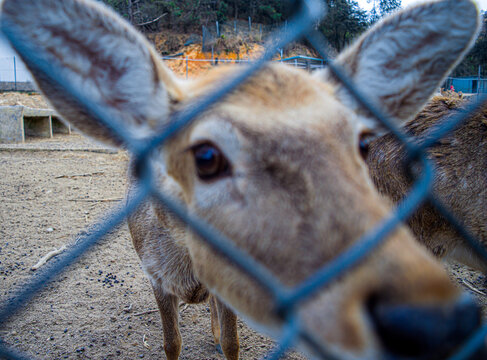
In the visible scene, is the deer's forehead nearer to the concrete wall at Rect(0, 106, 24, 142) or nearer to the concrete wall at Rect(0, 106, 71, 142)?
the concrete wall at Rect(0, 106, 71, 142)

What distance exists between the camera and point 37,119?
44.4ft

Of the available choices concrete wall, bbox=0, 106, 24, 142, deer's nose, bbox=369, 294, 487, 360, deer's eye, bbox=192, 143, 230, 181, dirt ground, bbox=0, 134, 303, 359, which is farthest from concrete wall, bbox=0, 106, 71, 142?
deer's nose, bbox=369, 294, 487, 360

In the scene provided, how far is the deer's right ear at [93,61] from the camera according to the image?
3.89 feet

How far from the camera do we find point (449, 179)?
3252mm

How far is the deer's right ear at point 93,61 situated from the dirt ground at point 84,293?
5.70ft

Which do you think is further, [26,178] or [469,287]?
[26,178]

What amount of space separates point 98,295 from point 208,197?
333 cm

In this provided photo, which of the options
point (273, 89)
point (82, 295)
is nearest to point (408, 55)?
point (273, 89)

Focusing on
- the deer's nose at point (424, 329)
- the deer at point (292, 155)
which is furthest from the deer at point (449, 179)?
the deer's nose at point (424, 329)

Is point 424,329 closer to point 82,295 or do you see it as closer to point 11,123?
point 82,295

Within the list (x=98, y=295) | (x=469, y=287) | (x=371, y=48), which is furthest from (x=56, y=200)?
(x=469, y=287)

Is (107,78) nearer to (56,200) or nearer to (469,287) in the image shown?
(469,287)

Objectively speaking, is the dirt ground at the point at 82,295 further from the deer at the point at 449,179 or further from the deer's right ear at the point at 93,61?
the deer at the point at 449,179

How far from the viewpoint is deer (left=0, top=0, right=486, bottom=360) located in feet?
2.92
